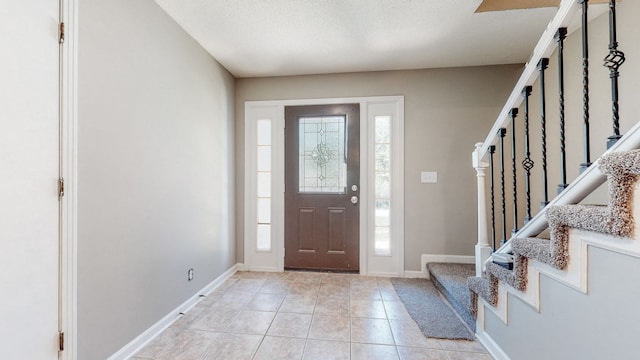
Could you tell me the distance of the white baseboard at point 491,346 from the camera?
163 cm

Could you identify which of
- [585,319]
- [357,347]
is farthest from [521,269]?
[357,347]

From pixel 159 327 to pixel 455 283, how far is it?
2511mm

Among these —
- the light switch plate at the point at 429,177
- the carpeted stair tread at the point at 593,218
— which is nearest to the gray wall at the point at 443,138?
the light switch plate at the point at 429,177

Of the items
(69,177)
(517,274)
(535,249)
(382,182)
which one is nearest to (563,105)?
(535,249)

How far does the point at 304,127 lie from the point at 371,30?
134cm

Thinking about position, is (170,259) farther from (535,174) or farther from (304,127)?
(535,174)

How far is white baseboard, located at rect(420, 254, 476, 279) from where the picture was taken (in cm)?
306

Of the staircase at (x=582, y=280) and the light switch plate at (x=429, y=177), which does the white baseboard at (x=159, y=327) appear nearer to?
the staircase at (x=582, y=280)

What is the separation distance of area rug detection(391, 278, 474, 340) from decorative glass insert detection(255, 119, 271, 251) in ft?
5.38

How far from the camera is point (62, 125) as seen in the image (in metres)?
1.35

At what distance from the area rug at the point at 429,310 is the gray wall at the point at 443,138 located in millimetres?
326

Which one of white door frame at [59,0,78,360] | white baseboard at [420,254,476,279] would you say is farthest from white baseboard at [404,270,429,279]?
white door frame at [59,0,78,360]

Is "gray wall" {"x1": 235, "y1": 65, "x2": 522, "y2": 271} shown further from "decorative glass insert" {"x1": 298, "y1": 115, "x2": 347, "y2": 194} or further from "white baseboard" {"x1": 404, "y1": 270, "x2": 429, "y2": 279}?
"decorative glass insert" {"x1": 298, "y1": 115, "x2": 347, "y2": 194}

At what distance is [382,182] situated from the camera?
3232mm
